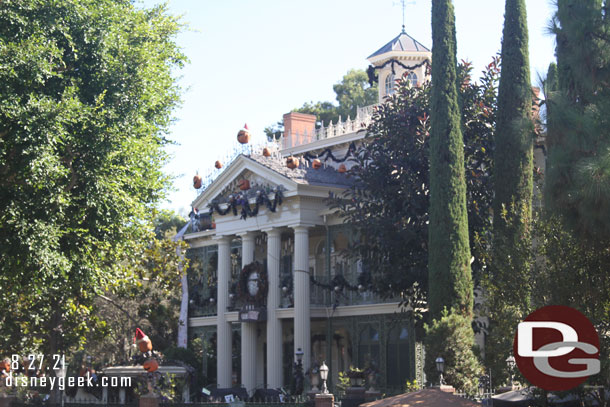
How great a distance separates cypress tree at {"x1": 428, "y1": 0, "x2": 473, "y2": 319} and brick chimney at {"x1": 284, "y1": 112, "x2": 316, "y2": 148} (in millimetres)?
18235

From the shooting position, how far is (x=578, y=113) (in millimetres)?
15164

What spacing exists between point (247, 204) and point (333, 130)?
8.20 metres

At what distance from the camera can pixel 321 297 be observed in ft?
119

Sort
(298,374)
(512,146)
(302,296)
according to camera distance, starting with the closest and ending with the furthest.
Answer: (512,146) → (298,374) → (302,296)

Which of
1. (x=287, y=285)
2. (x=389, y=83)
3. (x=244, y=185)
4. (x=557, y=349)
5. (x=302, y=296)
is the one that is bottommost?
(x=557, y=349)

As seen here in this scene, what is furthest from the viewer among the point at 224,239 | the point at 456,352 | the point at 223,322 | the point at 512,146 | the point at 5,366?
the point at 224,239

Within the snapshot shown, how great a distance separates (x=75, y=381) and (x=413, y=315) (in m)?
17.0

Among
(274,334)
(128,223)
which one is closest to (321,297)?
(274,334)

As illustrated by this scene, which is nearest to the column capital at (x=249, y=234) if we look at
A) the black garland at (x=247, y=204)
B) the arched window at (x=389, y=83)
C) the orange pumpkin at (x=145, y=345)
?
the black garland at (x=247, y=204)

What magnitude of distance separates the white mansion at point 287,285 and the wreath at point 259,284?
0.04 meters

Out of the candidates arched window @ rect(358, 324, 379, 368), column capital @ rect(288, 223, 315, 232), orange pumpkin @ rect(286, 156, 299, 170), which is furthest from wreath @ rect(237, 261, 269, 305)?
arched window @ rect(358, 324, 379, 368)

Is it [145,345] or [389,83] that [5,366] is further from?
[389,83]

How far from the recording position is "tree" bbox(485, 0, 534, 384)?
1902 centimetres

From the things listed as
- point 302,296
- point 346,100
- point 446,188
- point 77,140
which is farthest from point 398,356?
point 346,100
